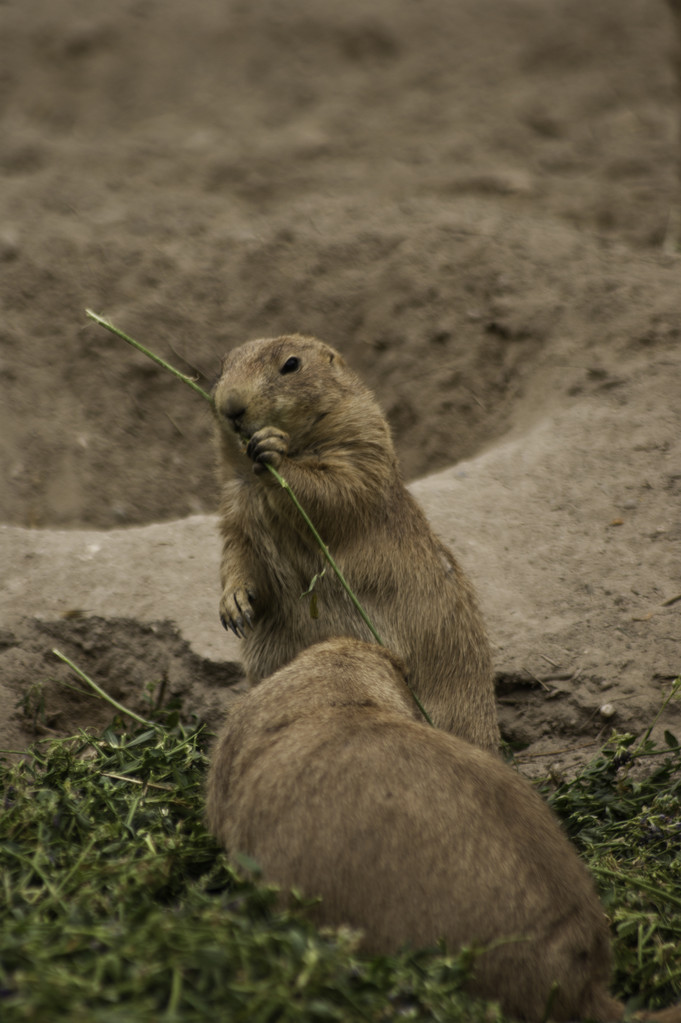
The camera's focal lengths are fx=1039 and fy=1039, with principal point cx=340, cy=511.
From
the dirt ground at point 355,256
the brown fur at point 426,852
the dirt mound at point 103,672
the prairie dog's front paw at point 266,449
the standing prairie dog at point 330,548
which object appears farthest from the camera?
the dirt ground at point 355,256

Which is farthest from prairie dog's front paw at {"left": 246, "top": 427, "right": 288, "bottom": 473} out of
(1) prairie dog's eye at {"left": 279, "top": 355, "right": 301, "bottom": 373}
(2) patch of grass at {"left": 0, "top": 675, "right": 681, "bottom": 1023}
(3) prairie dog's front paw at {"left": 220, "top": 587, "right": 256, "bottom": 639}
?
(2) patch of grass at {"left": 0, "top": 675, "right": 681, "bottom": 1023}

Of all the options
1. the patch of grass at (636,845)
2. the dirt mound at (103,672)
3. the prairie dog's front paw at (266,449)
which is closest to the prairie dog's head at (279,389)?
the prairie dog's front paw at (266,449)

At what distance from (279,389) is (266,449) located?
35cm

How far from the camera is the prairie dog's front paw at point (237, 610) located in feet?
13.5

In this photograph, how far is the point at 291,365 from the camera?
14.0 ft

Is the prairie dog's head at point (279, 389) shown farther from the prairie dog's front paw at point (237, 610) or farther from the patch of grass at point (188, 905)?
the patch of grass at point (188, 905)

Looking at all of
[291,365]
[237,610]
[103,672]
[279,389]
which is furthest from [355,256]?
[237,610]

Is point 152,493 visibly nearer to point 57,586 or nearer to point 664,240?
point 57,586

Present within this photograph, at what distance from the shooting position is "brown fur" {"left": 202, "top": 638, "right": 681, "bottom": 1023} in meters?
2.44

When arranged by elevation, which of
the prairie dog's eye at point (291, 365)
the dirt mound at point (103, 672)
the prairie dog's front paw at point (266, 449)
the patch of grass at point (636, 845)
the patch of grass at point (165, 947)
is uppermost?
the prairie dog's eye at point (291, 365)

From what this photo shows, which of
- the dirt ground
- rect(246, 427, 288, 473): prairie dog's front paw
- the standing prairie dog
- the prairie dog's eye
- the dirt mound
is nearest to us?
rect(246, 427, 288, 473): prairie dog's front paw

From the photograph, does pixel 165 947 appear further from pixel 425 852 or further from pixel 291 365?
pixel 291 365

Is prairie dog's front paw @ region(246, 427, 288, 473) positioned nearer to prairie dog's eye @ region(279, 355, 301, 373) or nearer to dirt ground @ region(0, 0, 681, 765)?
prairie dog's eye @ region(279, 355, 301, 373)

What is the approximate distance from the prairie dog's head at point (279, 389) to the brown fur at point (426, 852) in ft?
5.24
